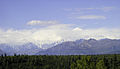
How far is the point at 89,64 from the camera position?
5212 inches

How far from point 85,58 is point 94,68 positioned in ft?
27.3

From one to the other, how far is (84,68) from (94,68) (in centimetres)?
714

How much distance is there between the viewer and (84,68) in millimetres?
129500

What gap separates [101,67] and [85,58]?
13267 mm

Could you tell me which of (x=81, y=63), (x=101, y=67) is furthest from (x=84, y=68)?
(x=101, y=67)

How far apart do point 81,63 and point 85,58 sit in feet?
14.3

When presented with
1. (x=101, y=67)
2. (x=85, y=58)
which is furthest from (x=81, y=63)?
(x=101, y=67)

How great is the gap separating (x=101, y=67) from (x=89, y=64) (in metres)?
9.35

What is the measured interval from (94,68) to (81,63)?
7890mm

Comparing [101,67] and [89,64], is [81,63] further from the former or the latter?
[101,67]

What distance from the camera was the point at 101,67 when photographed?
137250 mm

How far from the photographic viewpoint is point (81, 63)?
133 m

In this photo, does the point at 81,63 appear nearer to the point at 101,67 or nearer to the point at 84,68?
the point at 84,68

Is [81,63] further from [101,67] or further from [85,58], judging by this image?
[101,67]
